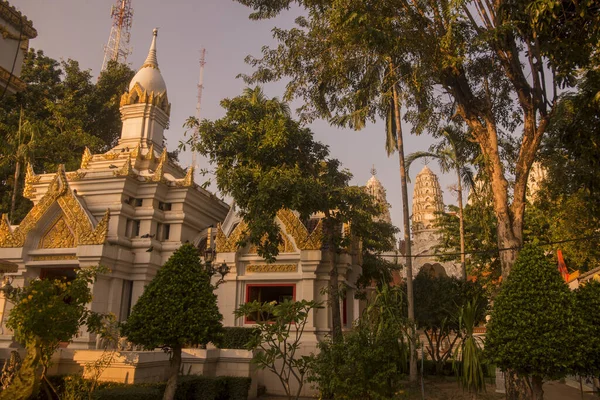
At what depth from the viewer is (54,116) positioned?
3325cm

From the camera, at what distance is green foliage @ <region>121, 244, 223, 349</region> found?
9.78 meters

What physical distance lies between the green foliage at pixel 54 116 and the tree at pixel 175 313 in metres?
18.6

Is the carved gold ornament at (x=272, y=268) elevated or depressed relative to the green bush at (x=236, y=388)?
elevated

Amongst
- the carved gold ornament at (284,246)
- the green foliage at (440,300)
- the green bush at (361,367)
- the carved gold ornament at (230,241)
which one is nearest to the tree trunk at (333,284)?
the carved gold ornament at (284,246)

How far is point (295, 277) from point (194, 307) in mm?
7530

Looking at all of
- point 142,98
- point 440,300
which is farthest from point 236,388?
point 142,98

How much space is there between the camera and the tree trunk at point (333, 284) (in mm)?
15578

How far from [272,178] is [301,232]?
10.6 feet

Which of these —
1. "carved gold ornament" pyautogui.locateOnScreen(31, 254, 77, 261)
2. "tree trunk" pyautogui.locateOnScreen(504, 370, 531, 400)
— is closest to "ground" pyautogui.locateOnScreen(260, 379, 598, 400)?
"tree trunk" pyautogui.locateOnScreen(504, 370, 531, 400)

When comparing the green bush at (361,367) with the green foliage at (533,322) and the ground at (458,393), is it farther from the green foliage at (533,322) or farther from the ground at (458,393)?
the ground at (458,393)

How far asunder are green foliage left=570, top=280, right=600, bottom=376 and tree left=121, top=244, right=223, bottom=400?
6540 mm

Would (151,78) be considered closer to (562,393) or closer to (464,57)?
(464,57)

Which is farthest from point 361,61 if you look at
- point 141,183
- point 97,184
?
point 97,184

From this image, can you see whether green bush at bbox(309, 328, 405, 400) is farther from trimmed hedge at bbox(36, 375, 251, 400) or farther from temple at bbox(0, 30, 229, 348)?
temple at bbox(0, 30, 229, 348)
